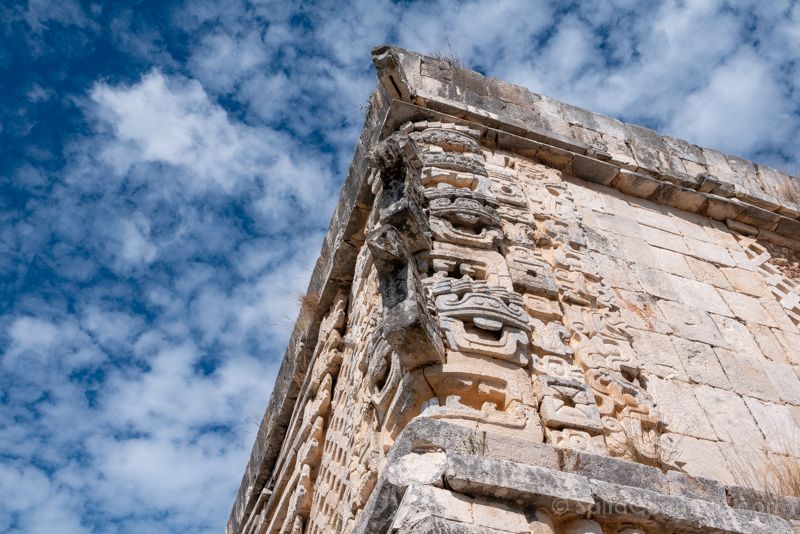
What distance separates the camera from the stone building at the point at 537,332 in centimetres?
265

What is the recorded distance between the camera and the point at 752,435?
11.6 feet

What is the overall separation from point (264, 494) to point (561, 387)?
4.30m

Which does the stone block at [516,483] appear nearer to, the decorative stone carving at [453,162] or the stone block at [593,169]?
the decorative stone carving at [453,162]

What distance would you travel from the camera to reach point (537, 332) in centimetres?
345

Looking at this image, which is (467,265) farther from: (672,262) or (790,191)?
(790,191)

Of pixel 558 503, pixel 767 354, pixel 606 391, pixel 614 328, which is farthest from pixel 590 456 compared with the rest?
pixel 767 354

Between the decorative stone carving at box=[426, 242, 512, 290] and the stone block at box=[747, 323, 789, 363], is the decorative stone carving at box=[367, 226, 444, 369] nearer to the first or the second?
the decorative stone carving at box=[426, 242, 512, 290]

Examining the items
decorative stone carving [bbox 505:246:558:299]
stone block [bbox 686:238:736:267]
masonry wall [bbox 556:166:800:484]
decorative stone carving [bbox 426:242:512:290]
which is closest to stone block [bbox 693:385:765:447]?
masonry wall [bbox 556:166:800:484]

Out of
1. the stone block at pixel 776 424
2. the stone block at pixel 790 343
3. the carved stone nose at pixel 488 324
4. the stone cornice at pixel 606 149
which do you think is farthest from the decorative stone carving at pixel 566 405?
the stone cornice at pixel 606 149

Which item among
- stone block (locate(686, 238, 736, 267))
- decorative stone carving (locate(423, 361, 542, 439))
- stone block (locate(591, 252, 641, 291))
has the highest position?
stone block (locate(686, 238, 736, 267))

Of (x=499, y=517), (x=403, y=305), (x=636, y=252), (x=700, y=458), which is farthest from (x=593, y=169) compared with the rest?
(x=499, y=517)

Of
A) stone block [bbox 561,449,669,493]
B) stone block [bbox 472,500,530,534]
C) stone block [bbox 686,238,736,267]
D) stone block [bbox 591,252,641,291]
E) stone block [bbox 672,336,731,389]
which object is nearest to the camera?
stone block [bbox 472,500,530,534]

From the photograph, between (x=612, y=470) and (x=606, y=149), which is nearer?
(x=612, y=470)

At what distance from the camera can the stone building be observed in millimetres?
2648
